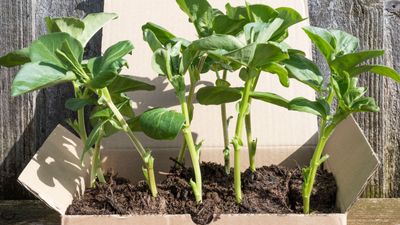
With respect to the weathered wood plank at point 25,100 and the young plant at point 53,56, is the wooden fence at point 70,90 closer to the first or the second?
the weathered wood plank at point 25,100

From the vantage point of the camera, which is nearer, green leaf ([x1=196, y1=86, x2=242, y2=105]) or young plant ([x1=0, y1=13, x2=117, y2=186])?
young plant ([x1=0, y1=13, x2=117, y2=186])

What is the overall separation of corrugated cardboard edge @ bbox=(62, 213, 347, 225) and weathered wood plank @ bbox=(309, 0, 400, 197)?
0.57m

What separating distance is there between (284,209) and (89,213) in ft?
1.10

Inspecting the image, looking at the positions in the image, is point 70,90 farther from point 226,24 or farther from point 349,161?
point 349,161

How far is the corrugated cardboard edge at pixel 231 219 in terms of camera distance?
95 centimetres

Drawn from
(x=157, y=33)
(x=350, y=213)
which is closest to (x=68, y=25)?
(x=157, y=33)

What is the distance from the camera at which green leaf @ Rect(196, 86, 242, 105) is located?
1061 mm

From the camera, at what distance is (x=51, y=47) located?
0.96m

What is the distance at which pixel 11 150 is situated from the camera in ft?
4.83

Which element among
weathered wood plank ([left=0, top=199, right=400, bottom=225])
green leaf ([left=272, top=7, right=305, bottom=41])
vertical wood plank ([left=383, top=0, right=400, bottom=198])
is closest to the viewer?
green leaf ([left=272, top=7, right=305, bottom=41])

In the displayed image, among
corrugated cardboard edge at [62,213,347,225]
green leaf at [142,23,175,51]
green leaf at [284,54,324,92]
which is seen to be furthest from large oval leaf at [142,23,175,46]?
corrugated cardboard edge at [62,213,347,225]

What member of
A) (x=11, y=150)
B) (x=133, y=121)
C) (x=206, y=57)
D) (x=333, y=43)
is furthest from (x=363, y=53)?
(x=11, y=150)

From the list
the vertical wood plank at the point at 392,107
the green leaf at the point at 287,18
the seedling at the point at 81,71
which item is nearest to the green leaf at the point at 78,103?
the seedling at the point at 81,71

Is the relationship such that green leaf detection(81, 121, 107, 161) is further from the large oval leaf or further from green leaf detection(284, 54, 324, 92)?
→ green leaf detection(284, 54, 324, 92)
